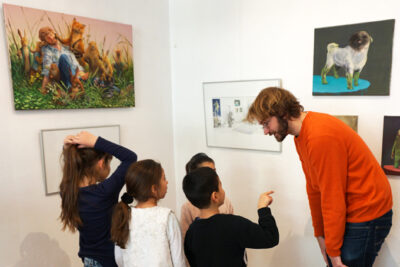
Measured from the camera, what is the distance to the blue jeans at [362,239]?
158 centimetres

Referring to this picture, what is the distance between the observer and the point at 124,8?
2.73 metres

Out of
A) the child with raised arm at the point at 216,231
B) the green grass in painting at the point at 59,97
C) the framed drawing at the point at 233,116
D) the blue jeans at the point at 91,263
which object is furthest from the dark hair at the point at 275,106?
the green grass in painting at the point at 59,97

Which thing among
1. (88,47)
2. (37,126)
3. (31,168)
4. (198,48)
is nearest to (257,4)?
(198,48)

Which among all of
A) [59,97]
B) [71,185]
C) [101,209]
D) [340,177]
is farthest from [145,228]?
[59,97]

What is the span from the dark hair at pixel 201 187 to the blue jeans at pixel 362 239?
701 mm

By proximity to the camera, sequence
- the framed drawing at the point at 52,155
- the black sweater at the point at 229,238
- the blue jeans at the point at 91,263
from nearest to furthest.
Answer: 1. the black sweater at the point at 229,238
2. the blue jeans at the point at 91,263
3. the framed drawing at the point at 52,155

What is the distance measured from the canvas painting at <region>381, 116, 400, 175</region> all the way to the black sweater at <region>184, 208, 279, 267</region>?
0.95m

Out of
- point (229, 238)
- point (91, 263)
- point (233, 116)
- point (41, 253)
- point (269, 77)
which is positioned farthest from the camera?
point (233, 116)

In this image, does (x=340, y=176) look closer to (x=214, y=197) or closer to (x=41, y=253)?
(x=214, y=197)

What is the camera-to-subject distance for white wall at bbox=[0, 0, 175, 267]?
2156mm

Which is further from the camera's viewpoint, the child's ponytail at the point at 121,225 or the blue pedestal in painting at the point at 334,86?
the blue pedestal in painting at the point at 334,86

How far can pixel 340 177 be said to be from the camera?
4.95ft

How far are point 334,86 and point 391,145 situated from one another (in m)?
0.49

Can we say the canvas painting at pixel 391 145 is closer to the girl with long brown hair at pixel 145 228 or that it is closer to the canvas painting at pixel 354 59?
the canvas painting at pixel 354 59
